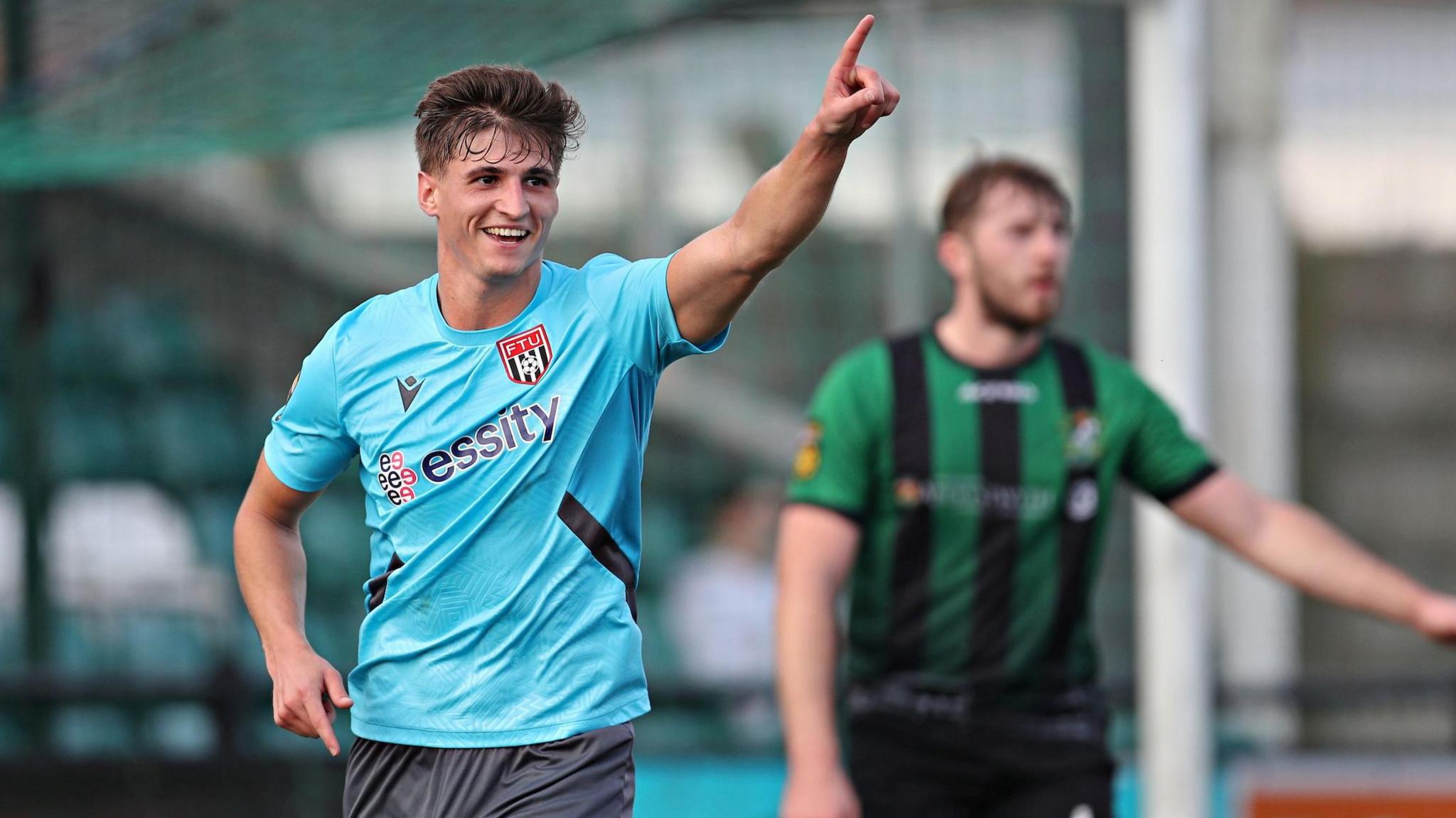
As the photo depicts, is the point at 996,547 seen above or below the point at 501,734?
above

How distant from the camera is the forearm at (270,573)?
8.58 feet

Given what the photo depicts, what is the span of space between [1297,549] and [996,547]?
68 cm

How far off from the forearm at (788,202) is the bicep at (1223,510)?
6.19ft

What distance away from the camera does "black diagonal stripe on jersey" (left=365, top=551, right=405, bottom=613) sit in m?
2.58

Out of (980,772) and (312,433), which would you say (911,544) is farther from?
(312,433)

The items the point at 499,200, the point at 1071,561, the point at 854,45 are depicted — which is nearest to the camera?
the point at 854,45

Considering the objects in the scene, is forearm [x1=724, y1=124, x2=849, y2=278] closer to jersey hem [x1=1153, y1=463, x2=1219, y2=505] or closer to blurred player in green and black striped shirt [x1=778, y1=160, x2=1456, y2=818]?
blurred player in green and black striped shirt [x1=778, y1=160, x2=1456, y2=818]

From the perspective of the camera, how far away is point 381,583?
261 cm

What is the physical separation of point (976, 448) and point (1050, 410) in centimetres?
21

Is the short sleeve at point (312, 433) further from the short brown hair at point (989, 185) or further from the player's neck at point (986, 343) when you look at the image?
the short brown hair at point (989, 185)

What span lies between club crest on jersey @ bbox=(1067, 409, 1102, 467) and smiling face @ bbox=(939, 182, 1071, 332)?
229 mm

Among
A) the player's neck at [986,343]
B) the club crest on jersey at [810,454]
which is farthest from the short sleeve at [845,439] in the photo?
the player's neck at [986,343]

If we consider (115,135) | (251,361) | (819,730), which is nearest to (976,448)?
(819,730)

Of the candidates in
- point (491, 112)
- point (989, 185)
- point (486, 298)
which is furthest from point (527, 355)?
point (989, 185)
